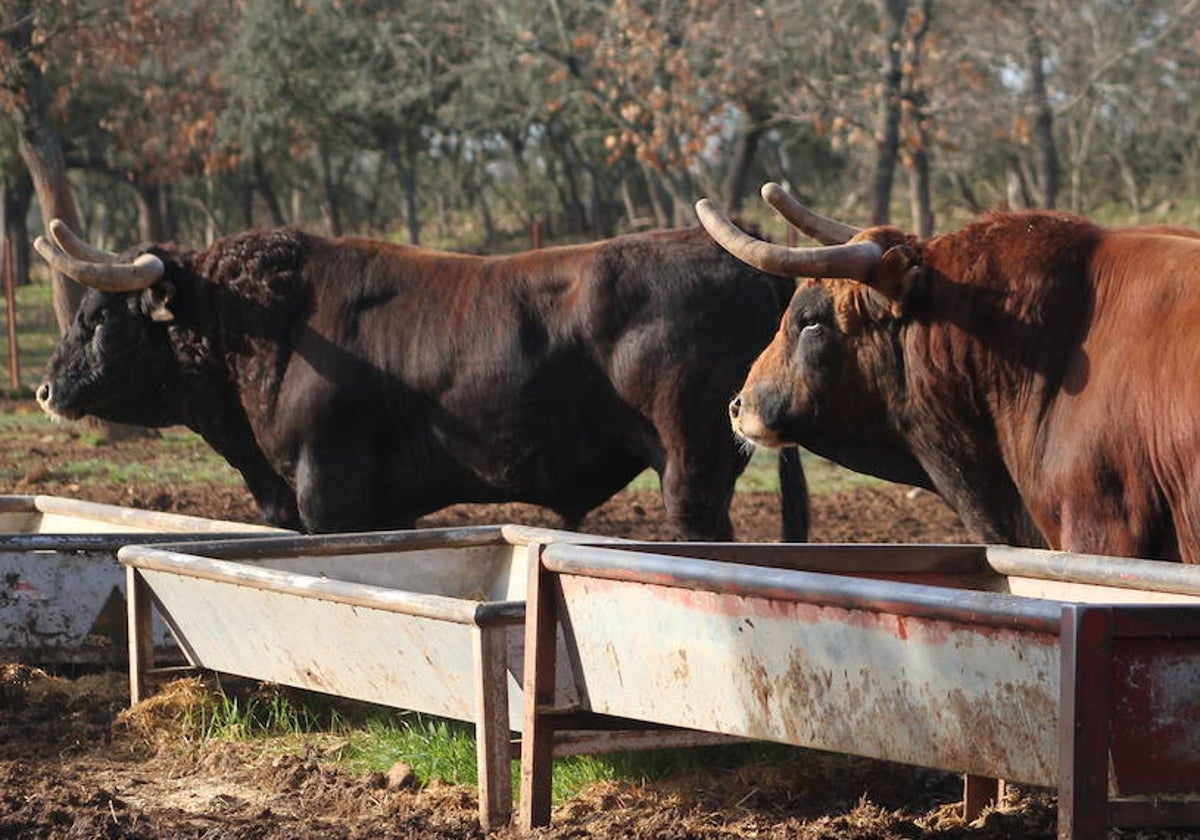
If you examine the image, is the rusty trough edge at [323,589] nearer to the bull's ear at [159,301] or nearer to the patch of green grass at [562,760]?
the patch of green grass at [562,760]

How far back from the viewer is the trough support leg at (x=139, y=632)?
6.00 meters

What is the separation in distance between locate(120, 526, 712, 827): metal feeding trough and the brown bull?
100 cm

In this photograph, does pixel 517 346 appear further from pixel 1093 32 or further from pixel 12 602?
pixel 1093 32

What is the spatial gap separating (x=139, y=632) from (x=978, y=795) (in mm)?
2759

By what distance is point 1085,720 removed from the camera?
11.0 feet

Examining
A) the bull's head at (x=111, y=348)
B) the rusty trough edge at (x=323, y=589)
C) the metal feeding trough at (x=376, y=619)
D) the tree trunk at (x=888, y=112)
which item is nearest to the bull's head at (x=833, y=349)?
the metal feeding trough at (x=376, y=619)

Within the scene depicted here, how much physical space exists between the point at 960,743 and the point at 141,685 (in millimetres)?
3231

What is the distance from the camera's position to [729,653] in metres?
4.09

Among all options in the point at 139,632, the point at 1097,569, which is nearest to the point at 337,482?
the point at 139,632

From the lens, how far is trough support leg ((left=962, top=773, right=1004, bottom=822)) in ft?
15.7

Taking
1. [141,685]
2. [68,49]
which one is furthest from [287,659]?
[68,49]

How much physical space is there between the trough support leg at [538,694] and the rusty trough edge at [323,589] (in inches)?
7.1

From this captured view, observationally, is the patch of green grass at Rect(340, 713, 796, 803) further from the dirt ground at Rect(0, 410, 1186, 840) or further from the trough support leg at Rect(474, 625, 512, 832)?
the trough support leg at Rect(474, 625, 512, 832)

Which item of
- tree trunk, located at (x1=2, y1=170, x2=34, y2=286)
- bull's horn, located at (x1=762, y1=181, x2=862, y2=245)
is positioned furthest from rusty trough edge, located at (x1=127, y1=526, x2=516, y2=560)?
tree trunk, located at (x1=2, y1=170, x2=34, y2=286)
